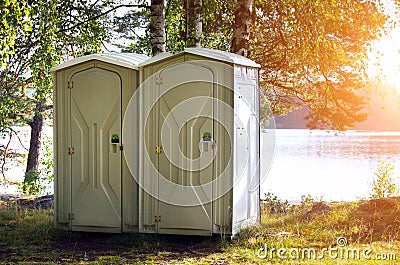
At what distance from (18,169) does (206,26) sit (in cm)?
1033

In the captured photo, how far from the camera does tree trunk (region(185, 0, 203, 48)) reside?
30.1ft

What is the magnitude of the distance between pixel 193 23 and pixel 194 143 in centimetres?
376

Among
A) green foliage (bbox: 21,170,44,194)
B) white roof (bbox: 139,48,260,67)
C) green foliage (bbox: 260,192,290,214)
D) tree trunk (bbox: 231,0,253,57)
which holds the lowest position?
green foliage (bbox: 260,192,290,214)

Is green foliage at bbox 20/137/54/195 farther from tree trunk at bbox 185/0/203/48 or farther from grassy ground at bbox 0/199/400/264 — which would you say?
grassy ground at bbox 0/199/400/264

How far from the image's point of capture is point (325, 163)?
28391mm

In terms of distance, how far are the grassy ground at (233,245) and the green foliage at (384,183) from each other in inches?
94.9

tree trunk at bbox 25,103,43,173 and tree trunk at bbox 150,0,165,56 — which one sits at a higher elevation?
tree trunk at bbox 150,0,165,56

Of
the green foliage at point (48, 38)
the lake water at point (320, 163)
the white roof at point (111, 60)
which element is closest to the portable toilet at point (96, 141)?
the white roof at point (111, 60)

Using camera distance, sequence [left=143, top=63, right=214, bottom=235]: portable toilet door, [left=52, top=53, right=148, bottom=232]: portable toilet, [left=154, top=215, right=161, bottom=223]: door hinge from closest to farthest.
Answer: [left=143, top=63, right=214, bottom=235]: portable toilet door < [left=154, top=215, right=161, bottom=223]: door hinge < [left=52, top=53, right=148, bottom=232]: portable toilet

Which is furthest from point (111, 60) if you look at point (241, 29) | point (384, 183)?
point (384, 183)

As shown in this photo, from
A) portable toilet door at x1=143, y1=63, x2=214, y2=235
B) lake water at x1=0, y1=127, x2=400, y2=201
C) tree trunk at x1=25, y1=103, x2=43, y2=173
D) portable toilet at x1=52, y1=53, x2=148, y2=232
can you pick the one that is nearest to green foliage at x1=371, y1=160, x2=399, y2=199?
lake water at x1=0, y1=127, x2=400, y2=201

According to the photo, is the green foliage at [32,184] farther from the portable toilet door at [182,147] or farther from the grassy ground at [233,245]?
the portable toilet door at [182,147]

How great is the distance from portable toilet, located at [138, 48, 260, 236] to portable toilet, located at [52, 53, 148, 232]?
8.1 inches

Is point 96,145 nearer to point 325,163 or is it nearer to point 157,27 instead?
point 157,27
